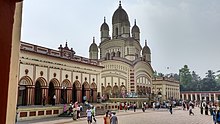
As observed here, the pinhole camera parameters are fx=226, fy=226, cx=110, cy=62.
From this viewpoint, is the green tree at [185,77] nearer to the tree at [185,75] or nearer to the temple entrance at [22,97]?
the tree at [185,75]

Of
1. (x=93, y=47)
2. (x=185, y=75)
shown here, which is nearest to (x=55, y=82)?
(x=93, y=47)

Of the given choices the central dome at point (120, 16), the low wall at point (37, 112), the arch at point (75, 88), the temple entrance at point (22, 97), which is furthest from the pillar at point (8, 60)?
the central dome at point (120, 16)

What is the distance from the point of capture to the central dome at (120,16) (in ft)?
156

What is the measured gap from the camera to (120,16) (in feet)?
157

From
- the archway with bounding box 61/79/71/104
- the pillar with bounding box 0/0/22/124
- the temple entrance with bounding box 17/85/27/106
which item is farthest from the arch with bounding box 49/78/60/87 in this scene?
the pillar with bounding box 0/0/22/124

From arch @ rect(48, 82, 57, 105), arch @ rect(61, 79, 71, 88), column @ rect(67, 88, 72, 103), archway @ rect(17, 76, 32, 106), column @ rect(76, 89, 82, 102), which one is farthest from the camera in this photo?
column @ rect(76, 89, 82, 102)

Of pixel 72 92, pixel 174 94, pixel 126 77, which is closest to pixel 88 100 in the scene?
pixel 72 92

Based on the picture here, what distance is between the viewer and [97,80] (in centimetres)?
3059

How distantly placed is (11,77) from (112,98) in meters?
34.7

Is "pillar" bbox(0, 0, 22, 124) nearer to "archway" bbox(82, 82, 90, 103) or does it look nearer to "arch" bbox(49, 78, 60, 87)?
"arch" bbox(49, 78, 60, 87)

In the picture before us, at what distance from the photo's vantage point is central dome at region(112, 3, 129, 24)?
4747 centimetres

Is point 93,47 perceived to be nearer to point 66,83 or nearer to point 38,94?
point 66,83

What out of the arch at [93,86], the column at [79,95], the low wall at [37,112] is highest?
the arch at [93,86]

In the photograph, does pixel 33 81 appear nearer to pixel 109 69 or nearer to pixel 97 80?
pixel 97 80
